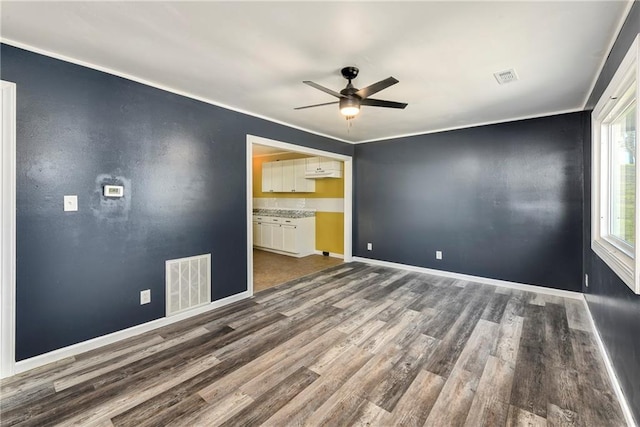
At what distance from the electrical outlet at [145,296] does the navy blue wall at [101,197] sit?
0.05 metres

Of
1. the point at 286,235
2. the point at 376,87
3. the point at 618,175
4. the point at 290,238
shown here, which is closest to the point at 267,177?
the point at 286,235

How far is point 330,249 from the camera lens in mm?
6602

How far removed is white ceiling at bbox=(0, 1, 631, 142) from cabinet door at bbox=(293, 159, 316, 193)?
3.44m

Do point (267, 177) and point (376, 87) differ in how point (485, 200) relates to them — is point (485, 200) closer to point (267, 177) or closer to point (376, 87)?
point (376, 87)

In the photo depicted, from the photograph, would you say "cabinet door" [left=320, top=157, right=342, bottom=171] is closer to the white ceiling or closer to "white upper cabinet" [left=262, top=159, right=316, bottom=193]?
"white upper cabinet" [left=262, top=159, right=316, bottom=193]

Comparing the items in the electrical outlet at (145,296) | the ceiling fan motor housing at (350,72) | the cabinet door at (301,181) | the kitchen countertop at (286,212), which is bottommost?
A: the electrical outlet at (145,296)

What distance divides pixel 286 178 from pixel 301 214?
1.01 metres

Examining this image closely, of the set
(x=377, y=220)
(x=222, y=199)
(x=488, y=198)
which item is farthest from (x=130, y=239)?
(x=488, y=198)

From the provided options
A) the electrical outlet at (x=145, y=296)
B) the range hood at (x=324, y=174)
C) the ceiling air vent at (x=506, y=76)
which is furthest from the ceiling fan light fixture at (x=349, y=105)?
the range hood at (x=324, y=174)

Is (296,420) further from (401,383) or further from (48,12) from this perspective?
(48,12)

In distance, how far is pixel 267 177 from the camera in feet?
24.3

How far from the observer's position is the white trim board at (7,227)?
6.88 feet

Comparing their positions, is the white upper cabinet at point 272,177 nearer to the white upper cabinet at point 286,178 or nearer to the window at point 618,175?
the white upper cabinet at point 286,178

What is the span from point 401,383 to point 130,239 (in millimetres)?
2729
